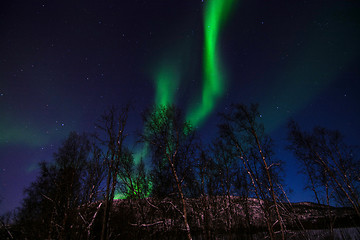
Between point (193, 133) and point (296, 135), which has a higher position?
point (296, 135)

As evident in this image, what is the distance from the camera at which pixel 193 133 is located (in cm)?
1267

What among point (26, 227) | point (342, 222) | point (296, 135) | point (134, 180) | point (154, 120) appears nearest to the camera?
point (26, 227)

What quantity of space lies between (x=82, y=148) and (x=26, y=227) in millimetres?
6469

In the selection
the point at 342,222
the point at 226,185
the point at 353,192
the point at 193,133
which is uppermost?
the point at 193,133

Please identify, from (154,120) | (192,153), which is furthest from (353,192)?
(154,120)

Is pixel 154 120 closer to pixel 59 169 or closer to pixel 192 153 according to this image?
pixel 192 153

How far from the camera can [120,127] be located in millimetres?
9984

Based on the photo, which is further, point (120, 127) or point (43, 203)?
point (43, 203)

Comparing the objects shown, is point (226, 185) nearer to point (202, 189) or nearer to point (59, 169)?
point (202, 189)

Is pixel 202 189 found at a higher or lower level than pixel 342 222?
higher

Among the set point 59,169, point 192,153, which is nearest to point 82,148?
point 59,169

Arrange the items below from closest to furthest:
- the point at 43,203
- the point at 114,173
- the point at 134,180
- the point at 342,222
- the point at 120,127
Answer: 1. the point at 114,173
2. the point at 120,127
3. the point at 43,203
4. the point at 134,180
5. the point at 342,222

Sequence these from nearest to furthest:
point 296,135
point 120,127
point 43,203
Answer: point 120,127 < point 43,203 < point 296,135

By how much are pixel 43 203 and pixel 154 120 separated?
39.5ft
